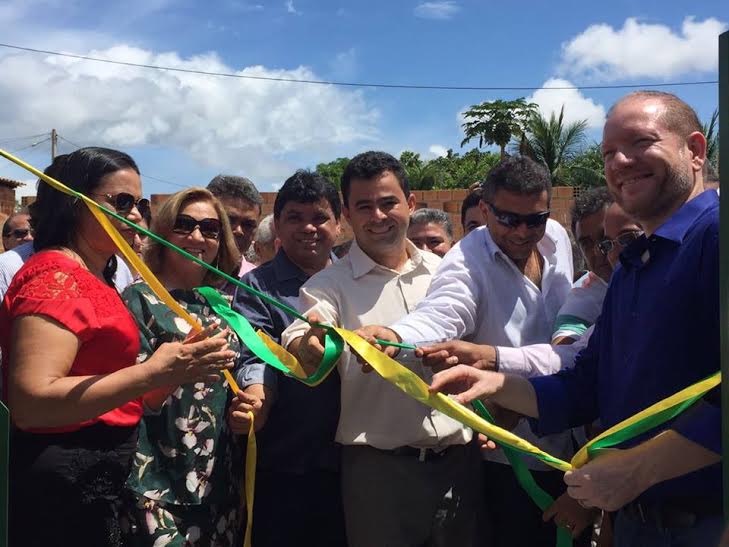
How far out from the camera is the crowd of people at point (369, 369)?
2.05 metres

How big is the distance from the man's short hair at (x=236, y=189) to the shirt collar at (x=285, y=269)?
109cm

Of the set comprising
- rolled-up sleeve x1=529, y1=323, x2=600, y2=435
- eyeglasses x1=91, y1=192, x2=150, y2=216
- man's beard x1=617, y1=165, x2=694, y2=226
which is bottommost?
rolled-up sleeve x1=529, y1=323, x2=600, y2=435

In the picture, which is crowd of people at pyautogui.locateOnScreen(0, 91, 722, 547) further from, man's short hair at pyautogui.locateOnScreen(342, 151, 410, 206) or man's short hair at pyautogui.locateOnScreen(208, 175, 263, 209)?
man's short hair at pyautogui.locateOnScreen(208, 175, 263, 209)

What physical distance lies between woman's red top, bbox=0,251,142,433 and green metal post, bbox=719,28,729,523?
71.2 inches

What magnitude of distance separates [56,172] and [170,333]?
0.72 metres

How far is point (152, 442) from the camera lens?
2.82m

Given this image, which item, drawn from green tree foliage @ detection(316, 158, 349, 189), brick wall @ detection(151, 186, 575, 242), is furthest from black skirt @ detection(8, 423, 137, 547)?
green tree foliage @ detection(316, 158, 349, 189)

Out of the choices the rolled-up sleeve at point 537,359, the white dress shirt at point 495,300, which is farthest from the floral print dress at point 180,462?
the rolled-up sleeve at point 537,359

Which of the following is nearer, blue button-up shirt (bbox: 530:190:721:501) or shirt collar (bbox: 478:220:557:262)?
blue button-up shirt (bbox: 530:190:721:501)

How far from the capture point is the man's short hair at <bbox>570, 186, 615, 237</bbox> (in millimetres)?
3350

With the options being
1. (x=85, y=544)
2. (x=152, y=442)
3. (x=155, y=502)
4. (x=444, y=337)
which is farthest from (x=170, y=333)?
(x=444, y=337)

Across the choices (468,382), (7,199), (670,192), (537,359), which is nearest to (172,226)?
(468,382)

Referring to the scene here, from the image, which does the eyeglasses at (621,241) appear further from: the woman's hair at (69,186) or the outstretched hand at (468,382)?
the woman's hair at (69,186)

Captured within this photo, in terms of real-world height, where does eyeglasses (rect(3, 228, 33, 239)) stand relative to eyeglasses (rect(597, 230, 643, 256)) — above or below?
above
